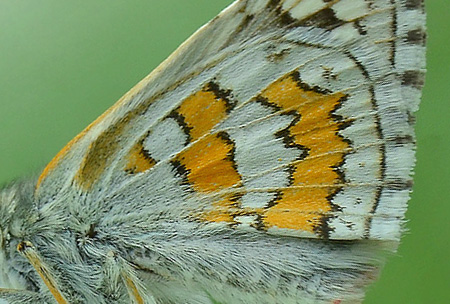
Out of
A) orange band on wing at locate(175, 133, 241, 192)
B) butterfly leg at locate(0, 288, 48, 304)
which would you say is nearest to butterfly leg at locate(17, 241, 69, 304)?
butterfly leg at locate(0, 288, 48, 304)

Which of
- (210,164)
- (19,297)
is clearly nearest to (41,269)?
(19,297)

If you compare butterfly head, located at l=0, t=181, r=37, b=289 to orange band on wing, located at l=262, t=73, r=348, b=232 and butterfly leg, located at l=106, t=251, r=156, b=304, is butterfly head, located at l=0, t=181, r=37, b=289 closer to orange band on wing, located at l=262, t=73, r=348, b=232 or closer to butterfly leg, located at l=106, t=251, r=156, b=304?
butterfly leg, located at l=106, t=251, r=156, b=304

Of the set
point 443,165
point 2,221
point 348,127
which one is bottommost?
point 443,165

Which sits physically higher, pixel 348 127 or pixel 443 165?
pixel 348 127

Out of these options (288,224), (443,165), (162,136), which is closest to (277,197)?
(288,224)

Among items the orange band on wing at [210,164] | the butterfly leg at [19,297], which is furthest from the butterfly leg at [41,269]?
the orange band on wing at [210,164]

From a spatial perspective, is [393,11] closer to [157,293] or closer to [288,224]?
[288,224]
